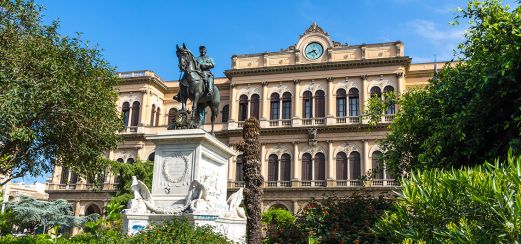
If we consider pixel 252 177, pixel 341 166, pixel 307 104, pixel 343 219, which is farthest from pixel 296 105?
pixel 343 219

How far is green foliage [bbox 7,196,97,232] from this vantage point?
Answer: 2567 cm

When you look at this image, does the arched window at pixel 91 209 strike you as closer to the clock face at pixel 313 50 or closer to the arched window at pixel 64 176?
the arched window at pixel 64 176

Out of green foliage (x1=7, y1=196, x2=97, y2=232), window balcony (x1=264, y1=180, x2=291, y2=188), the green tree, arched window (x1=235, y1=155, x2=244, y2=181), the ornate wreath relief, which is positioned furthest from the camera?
arched window (x1=235, y1=155, x2=244, y2=181)

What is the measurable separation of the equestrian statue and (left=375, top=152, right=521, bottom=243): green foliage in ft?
19.0

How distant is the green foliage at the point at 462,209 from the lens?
379 cm

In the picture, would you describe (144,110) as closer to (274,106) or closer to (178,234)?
(274,106)

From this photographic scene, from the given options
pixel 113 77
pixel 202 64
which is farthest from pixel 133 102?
pixel 202 64

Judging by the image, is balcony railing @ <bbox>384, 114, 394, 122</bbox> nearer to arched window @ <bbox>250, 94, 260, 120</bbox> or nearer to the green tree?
arched window @ <bbox>250, 94, 260, 120</bbox>

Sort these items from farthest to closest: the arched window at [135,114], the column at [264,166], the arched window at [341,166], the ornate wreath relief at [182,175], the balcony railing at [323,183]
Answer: the arched window at [135,114], the column at [264,166], the arched window at [341,166], the balcony railing at [323,183], the ornate wreath relief at [182,175]

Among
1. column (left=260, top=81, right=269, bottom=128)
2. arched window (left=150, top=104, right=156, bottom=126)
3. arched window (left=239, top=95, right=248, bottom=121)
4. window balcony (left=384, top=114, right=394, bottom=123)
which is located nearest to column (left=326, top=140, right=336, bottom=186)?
window balcony (left=384, top=114, right=394, bottom=123)

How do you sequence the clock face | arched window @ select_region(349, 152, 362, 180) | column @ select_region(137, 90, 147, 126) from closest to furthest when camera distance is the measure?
arched window @ select_region(349, 152, 362, 180)
the clock face
column @ select_region(137, 90, 147, 126)

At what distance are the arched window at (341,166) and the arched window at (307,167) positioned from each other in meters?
1.90

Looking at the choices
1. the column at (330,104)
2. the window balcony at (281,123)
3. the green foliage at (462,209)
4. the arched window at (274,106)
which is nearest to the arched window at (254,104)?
the arched window at (274,106)

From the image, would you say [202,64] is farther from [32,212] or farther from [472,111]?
[32,212]
